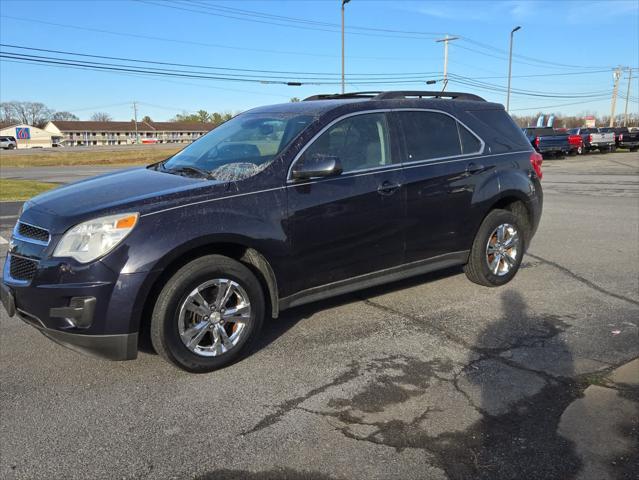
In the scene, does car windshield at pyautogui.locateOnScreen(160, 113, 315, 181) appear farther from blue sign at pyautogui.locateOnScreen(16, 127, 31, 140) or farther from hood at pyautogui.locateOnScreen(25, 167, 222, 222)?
blue sign at pyautogui.locateOnScreen(16, 127, 31, 140)

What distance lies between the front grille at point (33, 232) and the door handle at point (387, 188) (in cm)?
252

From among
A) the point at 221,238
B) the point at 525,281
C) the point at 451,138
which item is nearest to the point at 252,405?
the point at 221,238

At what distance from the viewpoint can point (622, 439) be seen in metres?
2.96

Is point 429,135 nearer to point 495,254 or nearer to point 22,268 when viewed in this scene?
point 495,254

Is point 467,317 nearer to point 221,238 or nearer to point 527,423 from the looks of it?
point 527,423

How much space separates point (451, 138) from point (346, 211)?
1.58m

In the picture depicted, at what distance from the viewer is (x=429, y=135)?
5027 millimetres

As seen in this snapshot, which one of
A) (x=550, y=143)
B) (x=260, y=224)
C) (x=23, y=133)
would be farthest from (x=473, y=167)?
(x=23, y=133)

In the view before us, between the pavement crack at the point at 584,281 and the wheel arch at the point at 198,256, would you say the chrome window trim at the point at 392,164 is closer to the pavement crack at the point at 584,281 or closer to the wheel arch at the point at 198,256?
the wheel arch at the point at 198,256

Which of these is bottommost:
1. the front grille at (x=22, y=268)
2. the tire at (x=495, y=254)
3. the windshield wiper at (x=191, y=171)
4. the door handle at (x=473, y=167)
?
the tire at (x=495, y=254)

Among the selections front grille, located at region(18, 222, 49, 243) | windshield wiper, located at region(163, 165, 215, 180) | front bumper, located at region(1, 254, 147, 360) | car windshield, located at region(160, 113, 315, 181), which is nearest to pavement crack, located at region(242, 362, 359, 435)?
front bumper, located at region(1, 254, 147, 360)

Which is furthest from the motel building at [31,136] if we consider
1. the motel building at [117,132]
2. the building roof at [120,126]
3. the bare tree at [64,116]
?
the bare tree at [64,116]

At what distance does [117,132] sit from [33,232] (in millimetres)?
132345

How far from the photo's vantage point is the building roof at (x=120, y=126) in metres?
121
